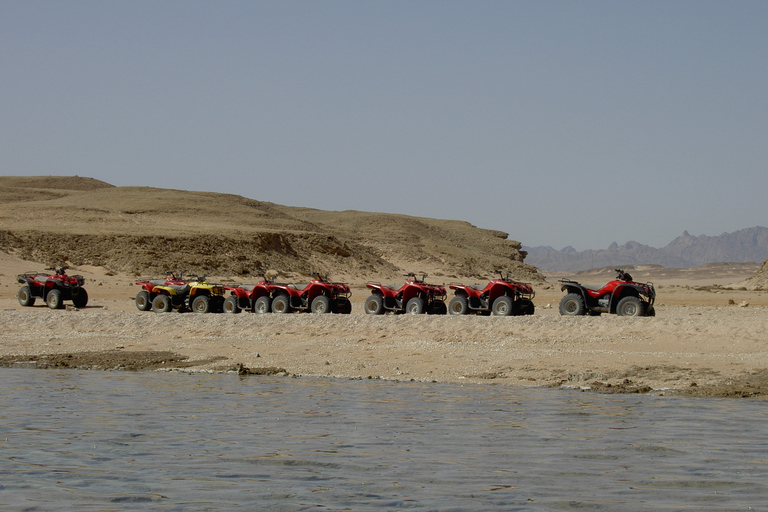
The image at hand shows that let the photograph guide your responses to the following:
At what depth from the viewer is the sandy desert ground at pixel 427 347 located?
1295cm

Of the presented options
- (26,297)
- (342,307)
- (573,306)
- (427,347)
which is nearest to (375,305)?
(342,307)

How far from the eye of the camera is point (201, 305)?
24.1 m

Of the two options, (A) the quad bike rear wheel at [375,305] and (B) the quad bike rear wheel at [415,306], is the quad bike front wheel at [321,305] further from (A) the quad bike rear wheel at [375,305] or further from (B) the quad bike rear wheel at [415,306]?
(B) the quad bike rear wheel at [415,306]

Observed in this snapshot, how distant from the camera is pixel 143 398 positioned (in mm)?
11305

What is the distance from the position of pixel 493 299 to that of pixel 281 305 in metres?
6.14

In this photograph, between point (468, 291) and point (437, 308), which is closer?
point (468, 291)

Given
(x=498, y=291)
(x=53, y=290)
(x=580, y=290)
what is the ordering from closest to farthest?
(x=580, y=290), (x=498, y=291), (x=53, y=290)

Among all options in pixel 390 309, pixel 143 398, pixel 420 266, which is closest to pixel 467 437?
pixel 143 398

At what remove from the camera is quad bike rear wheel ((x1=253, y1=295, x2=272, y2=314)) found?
23.8 metres

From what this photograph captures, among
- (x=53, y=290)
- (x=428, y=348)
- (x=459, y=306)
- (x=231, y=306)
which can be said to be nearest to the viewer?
(x=428, y=348)

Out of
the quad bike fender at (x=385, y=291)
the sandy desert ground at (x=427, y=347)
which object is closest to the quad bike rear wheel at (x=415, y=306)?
the quad bike fender at (x=385, y=291)

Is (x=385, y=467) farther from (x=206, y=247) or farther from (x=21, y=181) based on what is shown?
(x=21, y=181)

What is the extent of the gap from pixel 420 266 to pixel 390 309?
5415cm

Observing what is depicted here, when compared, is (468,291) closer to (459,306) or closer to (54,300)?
(459,306)
